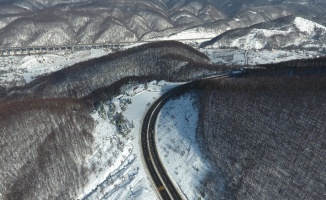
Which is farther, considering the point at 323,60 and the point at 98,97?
the point at 98,97

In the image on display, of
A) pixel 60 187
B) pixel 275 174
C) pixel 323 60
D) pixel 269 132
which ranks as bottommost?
pixel 60 187

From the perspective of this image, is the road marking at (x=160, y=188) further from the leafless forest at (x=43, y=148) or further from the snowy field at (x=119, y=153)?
the leafless forest at (x=43, y=148)

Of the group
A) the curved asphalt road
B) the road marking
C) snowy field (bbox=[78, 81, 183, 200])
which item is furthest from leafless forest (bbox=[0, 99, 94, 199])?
the road marking

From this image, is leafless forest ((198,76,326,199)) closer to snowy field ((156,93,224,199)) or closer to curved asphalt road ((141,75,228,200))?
snowy field ((156,93,224,199))

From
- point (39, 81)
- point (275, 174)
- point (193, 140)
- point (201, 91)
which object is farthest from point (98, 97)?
point (275, 174)

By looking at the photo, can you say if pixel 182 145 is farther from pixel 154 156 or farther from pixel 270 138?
pixel 270 138

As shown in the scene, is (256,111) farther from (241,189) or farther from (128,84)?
(128,84)

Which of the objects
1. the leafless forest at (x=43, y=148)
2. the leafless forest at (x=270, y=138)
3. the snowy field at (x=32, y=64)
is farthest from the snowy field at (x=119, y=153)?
the snowy field at (x=32, y=64)
